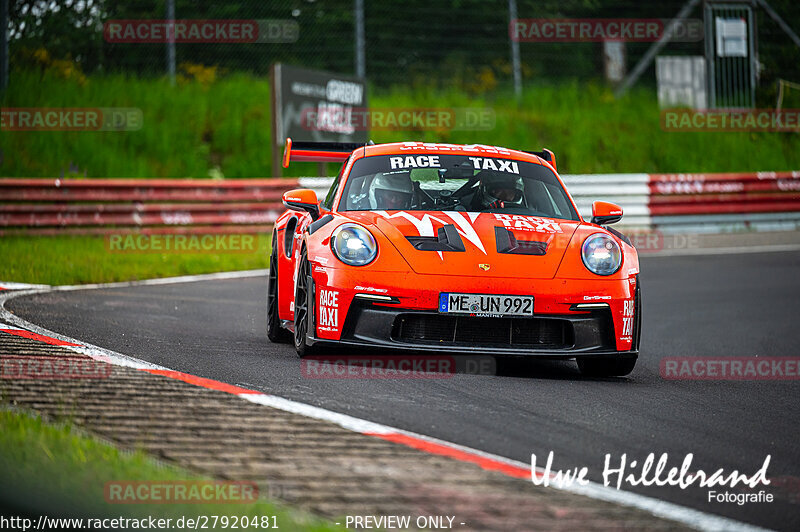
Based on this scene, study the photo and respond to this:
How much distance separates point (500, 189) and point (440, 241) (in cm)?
119

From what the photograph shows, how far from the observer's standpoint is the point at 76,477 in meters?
3.85

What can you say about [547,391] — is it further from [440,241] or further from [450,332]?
[440,241]

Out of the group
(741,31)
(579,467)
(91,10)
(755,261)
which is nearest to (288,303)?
(579,467)

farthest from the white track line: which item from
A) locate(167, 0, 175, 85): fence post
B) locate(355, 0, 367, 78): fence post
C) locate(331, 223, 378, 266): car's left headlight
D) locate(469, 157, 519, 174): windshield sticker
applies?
locate(355, 0, 367, 78): fence post

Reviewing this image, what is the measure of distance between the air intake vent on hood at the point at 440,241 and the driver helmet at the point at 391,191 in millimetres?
644

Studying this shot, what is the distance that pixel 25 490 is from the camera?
3748 millimetres

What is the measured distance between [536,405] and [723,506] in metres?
1.76

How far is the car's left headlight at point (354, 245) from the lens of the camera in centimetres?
664

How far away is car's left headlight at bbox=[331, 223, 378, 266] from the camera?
6.64m

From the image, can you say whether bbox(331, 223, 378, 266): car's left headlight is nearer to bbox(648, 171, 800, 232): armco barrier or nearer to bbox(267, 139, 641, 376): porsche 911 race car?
bbox(267, 139, 641, 376): porsche 911 race car

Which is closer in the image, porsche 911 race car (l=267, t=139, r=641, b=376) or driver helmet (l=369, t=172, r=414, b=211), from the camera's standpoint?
porsche 911 race car (l=267, t=139, r=641, b=376)

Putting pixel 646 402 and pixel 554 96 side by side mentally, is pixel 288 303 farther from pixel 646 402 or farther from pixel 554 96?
pixel 554 96

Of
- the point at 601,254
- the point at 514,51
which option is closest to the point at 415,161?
the point at 601,254

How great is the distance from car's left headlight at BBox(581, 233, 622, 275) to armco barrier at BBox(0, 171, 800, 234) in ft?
33.5
